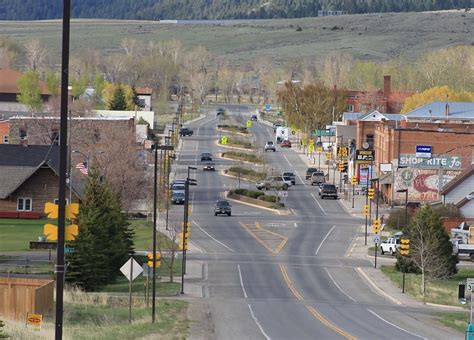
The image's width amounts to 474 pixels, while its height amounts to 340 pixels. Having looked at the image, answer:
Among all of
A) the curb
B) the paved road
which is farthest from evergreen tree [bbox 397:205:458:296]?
the paved road

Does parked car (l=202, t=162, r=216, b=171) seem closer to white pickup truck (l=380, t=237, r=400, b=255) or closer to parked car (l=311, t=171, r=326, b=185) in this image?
parked car (l=311, t=171, r=326, b=185)

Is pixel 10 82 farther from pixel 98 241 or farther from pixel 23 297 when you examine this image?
pixel 23 297

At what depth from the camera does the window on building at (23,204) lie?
87.8 metres

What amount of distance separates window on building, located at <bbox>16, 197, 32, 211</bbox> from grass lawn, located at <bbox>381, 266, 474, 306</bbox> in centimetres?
2598

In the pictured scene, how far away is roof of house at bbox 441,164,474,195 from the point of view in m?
95.5

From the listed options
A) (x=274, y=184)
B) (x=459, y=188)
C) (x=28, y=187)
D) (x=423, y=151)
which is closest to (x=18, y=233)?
(x=28, y=187)

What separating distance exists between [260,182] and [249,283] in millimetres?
51007

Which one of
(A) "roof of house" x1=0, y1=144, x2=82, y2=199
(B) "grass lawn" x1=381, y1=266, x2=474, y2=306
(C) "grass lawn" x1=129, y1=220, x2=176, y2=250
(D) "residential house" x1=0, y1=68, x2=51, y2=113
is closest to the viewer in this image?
(B) "grass lawn" x1=381, y1=266, x2=474, y2=306

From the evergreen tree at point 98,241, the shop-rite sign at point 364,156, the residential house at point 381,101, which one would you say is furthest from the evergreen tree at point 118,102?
the evergreen tree at point 98,241

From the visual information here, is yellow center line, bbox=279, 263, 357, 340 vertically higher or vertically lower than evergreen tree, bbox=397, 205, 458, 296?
lower

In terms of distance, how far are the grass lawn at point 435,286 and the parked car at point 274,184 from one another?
130 feet

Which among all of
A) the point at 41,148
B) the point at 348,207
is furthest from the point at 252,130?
the point at 41,148

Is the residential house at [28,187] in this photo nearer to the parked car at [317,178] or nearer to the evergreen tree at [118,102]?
the parked car at [317,178]

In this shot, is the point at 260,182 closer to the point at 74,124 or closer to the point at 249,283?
the point at 74,124
